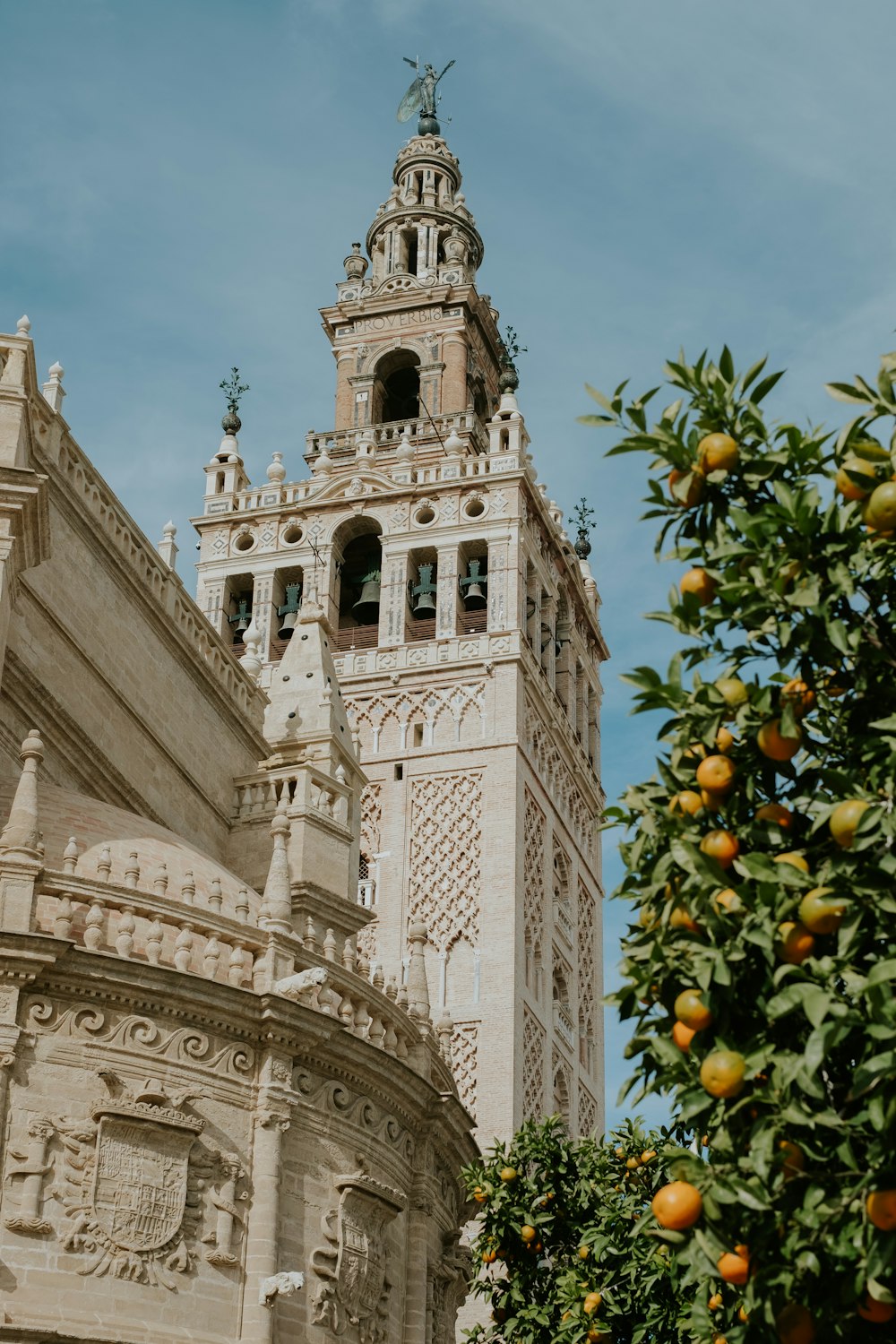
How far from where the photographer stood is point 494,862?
36.7 m

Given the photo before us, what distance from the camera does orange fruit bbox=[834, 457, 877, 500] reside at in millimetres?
7688

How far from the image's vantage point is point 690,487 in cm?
813

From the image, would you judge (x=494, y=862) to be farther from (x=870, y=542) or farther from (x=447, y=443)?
(x=870, y=542)

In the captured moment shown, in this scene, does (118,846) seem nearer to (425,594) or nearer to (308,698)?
(308,698)

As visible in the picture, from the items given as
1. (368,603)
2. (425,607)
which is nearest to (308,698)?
(425,607)

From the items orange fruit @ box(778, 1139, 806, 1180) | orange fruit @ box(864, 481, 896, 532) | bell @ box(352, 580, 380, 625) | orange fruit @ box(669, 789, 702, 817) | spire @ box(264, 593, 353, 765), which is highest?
bell @ box(352, 580, 380, 625)

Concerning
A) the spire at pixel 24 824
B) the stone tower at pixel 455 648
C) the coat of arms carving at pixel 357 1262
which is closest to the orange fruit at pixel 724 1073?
the spire at pixel 24 824

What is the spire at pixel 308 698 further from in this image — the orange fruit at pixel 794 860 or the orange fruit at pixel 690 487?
the orange fruit at pixel 794 860

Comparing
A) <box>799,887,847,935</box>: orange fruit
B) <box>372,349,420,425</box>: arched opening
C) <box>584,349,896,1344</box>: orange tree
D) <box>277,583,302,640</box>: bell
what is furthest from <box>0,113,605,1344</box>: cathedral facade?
<box>799,887,847,935</box>: orange fruit

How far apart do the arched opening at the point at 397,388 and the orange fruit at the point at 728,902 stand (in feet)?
132

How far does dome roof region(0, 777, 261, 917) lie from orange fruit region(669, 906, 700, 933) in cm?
1056

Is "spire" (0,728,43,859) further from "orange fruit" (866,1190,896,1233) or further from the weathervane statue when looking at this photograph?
the weathervane statue

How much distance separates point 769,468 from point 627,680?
3.55 ft

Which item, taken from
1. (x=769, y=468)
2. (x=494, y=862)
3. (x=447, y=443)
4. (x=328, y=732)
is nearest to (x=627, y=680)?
(x=769, y=468)
